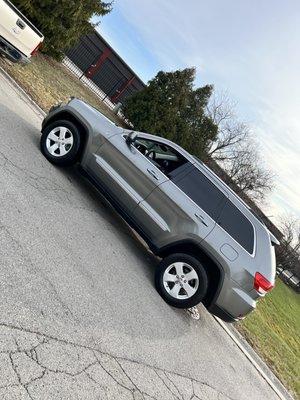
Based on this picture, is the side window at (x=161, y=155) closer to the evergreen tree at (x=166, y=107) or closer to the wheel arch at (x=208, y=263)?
the wheel arch at (x=208, y=263)

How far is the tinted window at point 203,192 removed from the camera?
6.65 m

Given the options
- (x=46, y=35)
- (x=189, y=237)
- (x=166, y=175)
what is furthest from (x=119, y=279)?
(x=46, y=35)

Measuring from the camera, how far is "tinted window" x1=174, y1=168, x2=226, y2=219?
6.65 meters

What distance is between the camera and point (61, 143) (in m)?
7.43

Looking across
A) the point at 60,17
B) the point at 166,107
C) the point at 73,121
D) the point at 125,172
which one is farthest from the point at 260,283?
the point at 166,107

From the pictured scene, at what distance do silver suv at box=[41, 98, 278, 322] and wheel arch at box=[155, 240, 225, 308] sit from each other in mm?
14

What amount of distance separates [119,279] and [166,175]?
193 centimetres

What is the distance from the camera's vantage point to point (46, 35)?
16.2 meters

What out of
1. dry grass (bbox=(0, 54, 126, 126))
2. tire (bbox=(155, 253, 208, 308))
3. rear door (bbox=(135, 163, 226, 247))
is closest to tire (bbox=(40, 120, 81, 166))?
rear door (bbox=(135, 163, 226, 247))

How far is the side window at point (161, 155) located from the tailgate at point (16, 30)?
4.48 m

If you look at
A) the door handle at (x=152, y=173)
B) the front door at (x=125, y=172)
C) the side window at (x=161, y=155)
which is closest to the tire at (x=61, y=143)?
the front door at (x=125, y=172)

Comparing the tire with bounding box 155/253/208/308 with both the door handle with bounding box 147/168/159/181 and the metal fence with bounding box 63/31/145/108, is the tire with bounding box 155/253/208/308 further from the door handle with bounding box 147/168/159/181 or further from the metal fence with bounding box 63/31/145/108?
the metal fence with bounding box 63/31/145/108

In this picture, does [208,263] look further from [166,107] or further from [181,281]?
[166,107]

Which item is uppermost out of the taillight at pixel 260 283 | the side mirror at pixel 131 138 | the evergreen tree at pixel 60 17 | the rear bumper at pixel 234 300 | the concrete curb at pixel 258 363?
the evergreen tree at pixel 60 17
